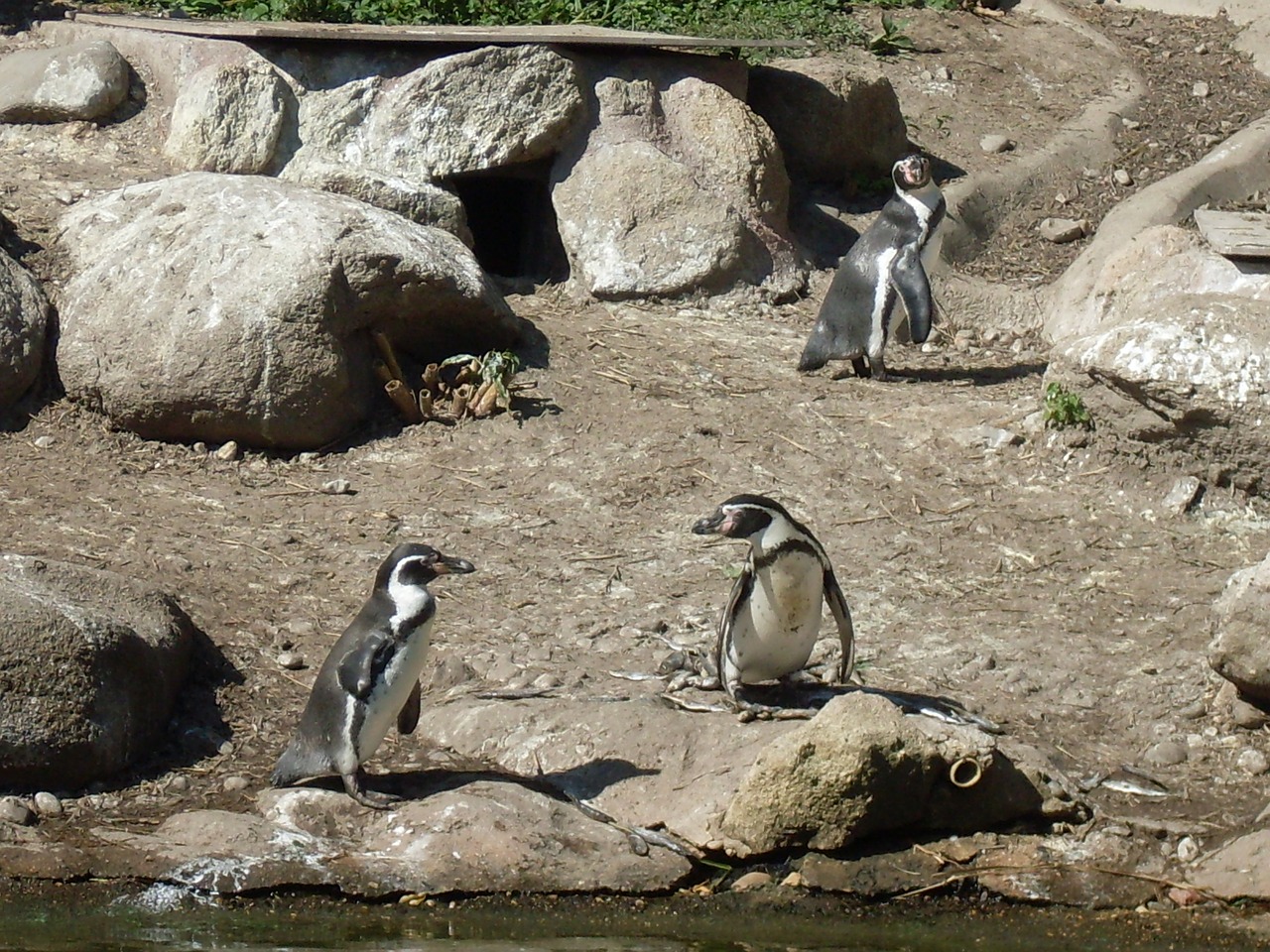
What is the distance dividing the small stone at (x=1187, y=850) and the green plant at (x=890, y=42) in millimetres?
7450

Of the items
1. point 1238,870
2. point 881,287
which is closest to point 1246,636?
point 1238,870

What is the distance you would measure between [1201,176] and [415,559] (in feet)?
20.3

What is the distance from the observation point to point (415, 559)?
488cm

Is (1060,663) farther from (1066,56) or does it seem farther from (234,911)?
(1066,56)

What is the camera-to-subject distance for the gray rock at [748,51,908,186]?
32.7ft

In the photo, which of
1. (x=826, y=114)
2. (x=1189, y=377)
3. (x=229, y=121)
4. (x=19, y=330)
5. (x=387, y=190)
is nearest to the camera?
(x=1189, y=377)

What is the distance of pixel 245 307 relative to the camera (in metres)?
7.23

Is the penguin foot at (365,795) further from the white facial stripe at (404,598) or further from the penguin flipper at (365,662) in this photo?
the white facial stripe at (404,598)

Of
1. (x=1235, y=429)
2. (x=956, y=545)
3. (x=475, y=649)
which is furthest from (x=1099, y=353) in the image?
(x=475, y=649)

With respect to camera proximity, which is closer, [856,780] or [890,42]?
[856,780]

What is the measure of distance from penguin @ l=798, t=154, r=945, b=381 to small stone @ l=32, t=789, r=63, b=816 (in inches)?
175

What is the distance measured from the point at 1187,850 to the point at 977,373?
4039mm

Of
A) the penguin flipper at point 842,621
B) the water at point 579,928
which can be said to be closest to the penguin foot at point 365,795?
the water at point 579,928

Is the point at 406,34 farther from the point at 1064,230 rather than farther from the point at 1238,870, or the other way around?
the point at 1238,870
